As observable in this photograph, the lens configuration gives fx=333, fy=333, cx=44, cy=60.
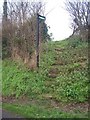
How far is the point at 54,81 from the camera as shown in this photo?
1417 cm

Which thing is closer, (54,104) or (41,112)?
(41,112)

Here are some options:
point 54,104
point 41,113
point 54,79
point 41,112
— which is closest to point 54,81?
point 54,79

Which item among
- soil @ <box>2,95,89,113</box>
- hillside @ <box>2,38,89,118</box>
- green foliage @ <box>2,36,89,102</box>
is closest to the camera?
soil @ <box>2,95,89,113</box>

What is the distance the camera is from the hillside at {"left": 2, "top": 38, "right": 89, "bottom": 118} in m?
11.7

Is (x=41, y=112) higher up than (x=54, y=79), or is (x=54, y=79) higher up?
(x=54, y=79)

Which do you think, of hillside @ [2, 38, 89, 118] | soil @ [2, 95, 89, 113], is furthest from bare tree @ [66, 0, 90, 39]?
soil @ [2, 95, 89, 113]

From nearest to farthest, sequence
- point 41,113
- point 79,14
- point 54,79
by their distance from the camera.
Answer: point 41,113 < point 54,79 < point 79,14

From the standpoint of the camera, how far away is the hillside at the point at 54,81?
38.4 ft

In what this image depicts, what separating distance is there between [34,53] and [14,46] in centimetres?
214

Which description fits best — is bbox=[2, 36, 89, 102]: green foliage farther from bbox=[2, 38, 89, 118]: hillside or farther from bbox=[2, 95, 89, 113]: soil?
bbox=[2, 95, 89, 113]: soil

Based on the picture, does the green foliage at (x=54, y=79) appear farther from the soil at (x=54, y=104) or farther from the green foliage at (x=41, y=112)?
the green foliage at (x=41, y=112)

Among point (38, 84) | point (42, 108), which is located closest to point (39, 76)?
point (38, 84)

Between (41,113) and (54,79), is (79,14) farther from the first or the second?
(41,113)

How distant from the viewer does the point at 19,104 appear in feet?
41.5
